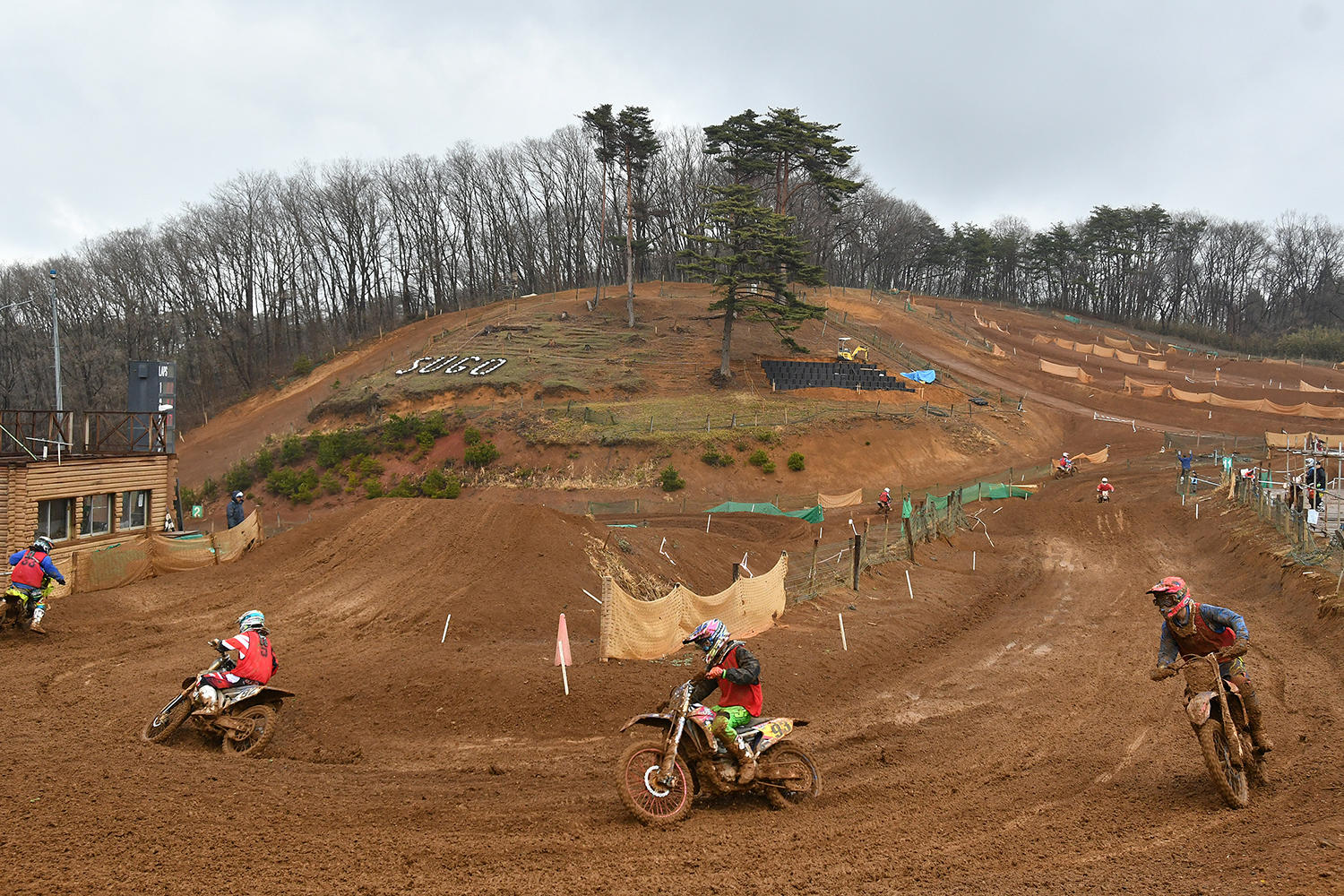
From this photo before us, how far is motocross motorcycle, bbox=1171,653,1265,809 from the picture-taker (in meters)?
7.51

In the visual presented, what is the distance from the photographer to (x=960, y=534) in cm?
2992

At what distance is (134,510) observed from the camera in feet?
83.5

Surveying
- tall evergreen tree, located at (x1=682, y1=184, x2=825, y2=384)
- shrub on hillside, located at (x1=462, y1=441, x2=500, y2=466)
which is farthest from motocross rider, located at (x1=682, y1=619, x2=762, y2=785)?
tall evergreen tree, located at (x1=682, y1=184, x2=825, y2=384)

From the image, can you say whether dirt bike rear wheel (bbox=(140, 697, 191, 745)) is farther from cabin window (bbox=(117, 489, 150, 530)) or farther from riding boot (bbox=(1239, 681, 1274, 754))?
cabin window (bbox=(117, 489, 150, 530))

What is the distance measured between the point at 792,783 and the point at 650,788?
1.53m

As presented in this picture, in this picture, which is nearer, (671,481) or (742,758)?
(742,758)

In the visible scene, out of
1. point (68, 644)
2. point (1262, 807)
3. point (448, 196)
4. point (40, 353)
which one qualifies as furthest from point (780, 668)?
point (448, 196)

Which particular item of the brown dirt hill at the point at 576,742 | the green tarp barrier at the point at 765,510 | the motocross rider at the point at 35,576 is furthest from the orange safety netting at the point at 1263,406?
the motocross rider at the point at 35,576

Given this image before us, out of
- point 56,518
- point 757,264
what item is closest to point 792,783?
point 56,518

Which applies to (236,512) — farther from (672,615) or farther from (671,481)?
(671,481)

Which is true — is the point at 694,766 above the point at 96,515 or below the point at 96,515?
above

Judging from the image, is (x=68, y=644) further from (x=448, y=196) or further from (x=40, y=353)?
(x=448, y=196)

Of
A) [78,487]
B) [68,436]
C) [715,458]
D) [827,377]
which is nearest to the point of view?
[78,487]

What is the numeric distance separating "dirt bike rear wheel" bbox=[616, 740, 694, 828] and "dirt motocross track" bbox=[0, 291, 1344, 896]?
0.17 metres
